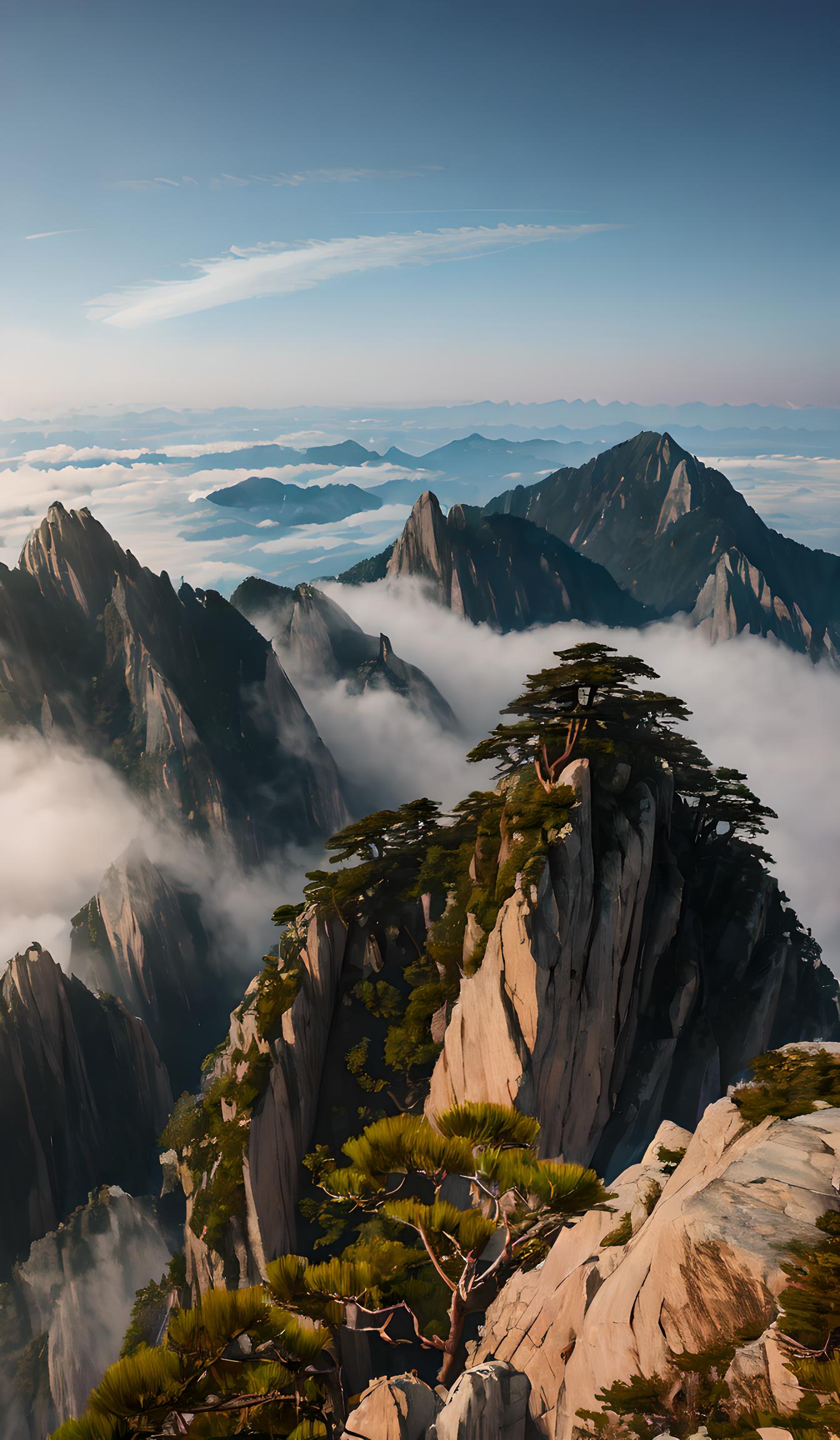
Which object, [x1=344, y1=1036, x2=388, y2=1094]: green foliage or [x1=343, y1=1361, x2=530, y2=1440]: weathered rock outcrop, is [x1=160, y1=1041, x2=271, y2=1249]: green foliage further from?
[x1=343, y1=1361, x2=530, y2=1440]: weathered rock outcrop

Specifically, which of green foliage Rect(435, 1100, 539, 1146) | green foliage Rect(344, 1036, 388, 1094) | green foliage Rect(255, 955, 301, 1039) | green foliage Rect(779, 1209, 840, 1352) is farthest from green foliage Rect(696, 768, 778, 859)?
green foliage Rect(435, 1100, 539, 1146)

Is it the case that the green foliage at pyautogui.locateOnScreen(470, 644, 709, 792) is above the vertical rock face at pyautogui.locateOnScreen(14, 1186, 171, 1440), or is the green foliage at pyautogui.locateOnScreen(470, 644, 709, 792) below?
above

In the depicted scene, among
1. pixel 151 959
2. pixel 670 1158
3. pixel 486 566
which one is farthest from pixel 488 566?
pixel 670 1158

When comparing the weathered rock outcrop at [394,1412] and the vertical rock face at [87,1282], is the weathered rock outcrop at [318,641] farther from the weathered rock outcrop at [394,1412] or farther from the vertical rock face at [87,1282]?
the weathered rock outcrop at [394,1412]

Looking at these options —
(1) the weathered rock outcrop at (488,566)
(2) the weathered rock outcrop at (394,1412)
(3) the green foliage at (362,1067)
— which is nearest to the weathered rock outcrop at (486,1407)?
(2) the weathered rock outcrop at (394,1412)

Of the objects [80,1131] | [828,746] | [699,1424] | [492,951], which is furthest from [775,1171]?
[828,746]

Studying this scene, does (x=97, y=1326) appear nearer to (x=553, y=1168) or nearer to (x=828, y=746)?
(x=553, y=1168)
